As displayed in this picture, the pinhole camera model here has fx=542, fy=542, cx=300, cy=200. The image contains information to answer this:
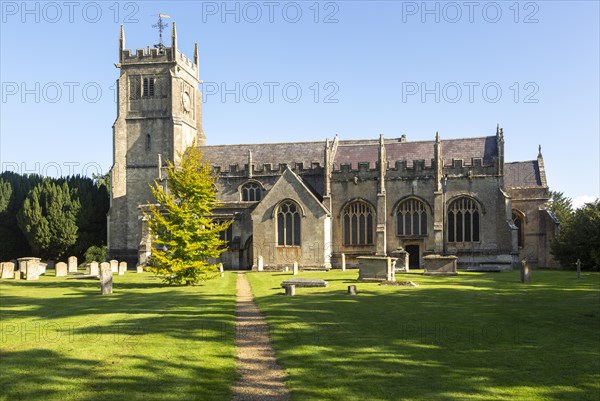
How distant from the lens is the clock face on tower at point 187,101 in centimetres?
4857

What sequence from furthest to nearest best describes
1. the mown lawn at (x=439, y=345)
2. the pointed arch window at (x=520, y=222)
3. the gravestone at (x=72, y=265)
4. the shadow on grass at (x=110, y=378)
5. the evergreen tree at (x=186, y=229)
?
the pointed arch window at (x=520, y=222)
the gravestone at (x=72, y=265)
the evergreen tree at (x=186, y=229)
the mown lawn at (x=439, y=345)
the shadow on grass at (x=110, y=378)

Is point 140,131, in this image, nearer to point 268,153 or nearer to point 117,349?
point 268,153

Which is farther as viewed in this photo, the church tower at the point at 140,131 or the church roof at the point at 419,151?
the church tower at the point at 140,131

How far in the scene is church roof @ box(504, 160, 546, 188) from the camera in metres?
42.6

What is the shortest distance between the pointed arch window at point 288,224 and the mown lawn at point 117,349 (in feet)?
62.3

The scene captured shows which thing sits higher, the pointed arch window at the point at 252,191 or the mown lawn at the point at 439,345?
the pointed arch window at the point at 252,191

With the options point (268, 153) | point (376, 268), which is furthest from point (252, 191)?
point (376, 268)

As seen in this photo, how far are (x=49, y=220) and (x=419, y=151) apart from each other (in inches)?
1254

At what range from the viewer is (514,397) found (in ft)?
27.4

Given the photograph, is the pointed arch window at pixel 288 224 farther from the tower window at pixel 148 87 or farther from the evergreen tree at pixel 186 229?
the tower window at pixel 148 87

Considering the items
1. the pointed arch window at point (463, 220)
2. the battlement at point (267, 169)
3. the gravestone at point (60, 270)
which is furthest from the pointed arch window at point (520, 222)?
the gravestone at point (60, 270)

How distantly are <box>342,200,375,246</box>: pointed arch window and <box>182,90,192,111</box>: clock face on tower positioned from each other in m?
18.2

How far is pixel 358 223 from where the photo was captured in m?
40.8

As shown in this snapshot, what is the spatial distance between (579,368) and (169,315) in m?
10.5
